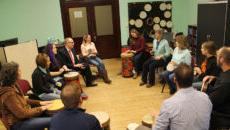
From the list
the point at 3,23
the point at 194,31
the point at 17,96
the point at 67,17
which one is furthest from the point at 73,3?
the point at 17,96

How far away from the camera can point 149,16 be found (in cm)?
722

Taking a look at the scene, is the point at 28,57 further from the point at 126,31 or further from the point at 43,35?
the point at 126,31

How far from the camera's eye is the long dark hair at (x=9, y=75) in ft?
7.80

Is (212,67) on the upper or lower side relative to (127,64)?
upper

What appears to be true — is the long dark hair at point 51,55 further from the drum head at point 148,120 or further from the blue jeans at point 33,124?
the drum head at point 148,120

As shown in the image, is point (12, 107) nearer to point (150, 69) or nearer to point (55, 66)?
point (55, 66)

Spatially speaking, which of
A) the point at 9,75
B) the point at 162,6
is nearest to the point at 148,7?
the point at 162,6

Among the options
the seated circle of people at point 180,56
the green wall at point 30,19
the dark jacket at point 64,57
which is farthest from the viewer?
the green wall at point 30,19

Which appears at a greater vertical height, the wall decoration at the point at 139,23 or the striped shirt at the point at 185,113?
the wall decoration at the point at 139,23

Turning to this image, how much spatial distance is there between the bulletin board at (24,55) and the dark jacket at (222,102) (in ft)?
11.9

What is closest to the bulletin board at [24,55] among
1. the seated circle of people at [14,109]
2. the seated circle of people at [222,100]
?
the seated circle of people at [14,109]

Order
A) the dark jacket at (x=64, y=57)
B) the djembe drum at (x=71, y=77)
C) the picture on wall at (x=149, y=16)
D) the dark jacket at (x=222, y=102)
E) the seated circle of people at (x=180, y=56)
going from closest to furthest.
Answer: the dark jacket at (x=222, y=102), the seated circle of people at (x=180, y=56), the djembe drum at (x=71, y=77), the dark jacket at (x=64, y=57), the picture on wall at (x=149, y=16)

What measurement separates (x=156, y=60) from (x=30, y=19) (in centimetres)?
373

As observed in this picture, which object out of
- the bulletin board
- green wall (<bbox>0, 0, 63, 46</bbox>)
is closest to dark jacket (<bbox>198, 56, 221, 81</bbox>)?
the bulletin board
